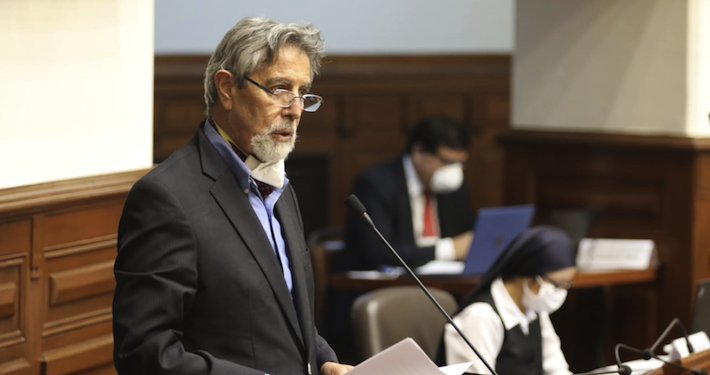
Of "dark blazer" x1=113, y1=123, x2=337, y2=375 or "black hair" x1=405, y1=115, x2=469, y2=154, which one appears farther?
"black hair" x1=405, y1=115, x2=469, y2=154

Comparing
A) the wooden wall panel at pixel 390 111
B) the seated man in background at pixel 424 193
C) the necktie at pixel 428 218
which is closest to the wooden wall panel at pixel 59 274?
the seated man in background at pixel 424 193

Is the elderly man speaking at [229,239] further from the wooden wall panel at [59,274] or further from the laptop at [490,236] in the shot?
the laptop at [490,236]

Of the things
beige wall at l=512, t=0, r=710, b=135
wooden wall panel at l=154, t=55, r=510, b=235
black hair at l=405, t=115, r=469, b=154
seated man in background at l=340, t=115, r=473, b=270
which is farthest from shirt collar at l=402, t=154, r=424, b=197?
wooden wall panel at l=154, t=55, r=510, b=235

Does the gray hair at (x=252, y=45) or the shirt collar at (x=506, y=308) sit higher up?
the gray hair at (x=252, y=45)

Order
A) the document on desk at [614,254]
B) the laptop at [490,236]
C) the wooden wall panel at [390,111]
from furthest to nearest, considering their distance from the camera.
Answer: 1. the wooden wall panel at [390,111]
2. the document on desk at [614,254]
3. the laptop at [490,236]

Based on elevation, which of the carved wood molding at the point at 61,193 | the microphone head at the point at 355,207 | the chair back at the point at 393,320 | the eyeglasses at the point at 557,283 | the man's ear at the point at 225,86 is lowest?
the chair back at the point at 393,320

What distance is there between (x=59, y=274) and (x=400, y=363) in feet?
4.65

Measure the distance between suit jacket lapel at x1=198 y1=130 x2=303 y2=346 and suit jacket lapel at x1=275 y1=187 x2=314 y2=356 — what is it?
5 centimetres

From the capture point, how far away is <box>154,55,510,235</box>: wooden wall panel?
7387mm

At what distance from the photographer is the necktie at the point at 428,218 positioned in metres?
5.64

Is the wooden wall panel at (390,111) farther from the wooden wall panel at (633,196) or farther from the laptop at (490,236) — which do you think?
the laptop at (490,236)

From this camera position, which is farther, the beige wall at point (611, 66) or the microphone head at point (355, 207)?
the beige wall at point (611, 66)

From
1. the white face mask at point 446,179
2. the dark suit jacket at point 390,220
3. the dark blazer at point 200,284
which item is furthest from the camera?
the white face mask at point 446,179

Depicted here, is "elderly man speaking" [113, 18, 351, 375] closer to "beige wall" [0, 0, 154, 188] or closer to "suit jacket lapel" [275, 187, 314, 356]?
"suit jacket lapel" [275, 187, 314, 356]
